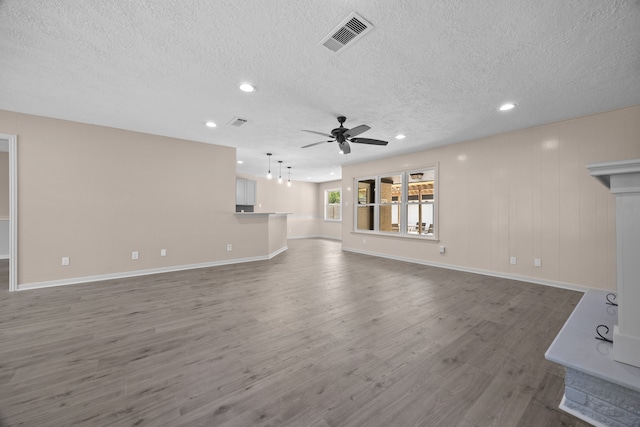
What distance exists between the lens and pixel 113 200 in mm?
4355

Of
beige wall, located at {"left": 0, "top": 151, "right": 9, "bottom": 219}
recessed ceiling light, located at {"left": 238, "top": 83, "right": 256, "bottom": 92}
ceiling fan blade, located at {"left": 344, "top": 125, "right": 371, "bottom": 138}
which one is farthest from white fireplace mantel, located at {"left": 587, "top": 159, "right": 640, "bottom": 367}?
beige wall, located at {"left": 0, "top": 151, "right": 9, "bottom": 219}

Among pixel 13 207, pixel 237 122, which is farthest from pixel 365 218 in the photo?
pixel 13 207

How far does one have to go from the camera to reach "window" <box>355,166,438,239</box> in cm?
621

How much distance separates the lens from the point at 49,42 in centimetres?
217

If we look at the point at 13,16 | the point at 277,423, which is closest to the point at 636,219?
the point at 277,423

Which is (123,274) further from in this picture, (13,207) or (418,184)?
(418,184)

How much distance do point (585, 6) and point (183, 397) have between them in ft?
12.6

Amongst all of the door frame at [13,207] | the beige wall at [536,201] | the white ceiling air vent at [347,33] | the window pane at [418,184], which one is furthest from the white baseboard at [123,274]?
the white ceiling air vent at [347,33]

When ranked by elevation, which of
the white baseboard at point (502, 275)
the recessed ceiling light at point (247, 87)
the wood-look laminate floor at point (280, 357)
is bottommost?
the wood-look laminate floor at point (280, 357)

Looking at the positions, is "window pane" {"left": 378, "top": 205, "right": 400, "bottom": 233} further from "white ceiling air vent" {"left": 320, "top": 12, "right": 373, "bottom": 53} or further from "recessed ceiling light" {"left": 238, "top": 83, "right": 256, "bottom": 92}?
"white ceiling air vent" {"left": 320, "top": 12, "right": 373, "bottom": 53}

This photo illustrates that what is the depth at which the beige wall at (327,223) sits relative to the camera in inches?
428

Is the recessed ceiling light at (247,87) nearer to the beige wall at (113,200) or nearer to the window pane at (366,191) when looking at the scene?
the beige wall at (113,200)

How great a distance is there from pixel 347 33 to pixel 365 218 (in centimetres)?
604

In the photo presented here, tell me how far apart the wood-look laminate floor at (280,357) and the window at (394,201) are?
2841 mm
